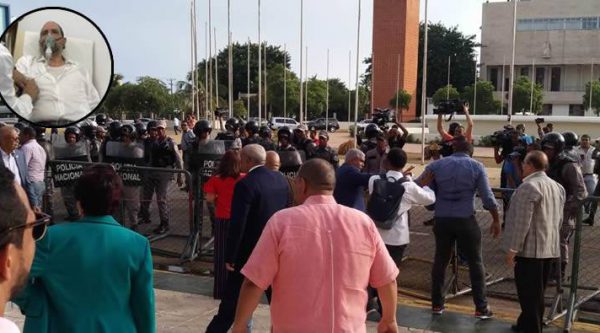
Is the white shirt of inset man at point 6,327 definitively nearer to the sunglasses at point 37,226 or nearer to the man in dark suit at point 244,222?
the sunglasses at point 37,226

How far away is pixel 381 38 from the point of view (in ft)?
207

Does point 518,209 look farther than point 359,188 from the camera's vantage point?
No

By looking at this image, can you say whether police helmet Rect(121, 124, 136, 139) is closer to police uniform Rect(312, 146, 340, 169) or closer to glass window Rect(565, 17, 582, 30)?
police uniform Rect(312, 146, 340, 169)

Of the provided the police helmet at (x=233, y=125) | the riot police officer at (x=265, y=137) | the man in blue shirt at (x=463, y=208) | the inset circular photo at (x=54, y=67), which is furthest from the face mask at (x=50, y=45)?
the police helmet at (x=233, y=125)

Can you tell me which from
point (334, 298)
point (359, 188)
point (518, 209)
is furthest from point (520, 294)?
point (334, 298)

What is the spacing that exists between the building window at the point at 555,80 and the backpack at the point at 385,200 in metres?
82.1

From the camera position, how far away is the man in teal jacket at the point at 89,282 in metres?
2.88

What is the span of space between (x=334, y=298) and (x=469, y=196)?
10.8ft

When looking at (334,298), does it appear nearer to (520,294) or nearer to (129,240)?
(129,240)

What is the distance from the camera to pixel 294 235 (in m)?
3.30

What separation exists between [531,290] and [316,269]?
3172mm

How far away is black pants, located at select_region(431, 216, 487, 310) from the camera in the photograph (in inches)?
243

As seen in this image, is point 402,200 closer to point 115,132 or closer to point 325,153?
point 325,153

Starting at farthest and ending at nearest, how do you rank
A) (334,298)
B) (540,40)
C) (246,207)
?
(540,40) → (246,207) → (334,298)
